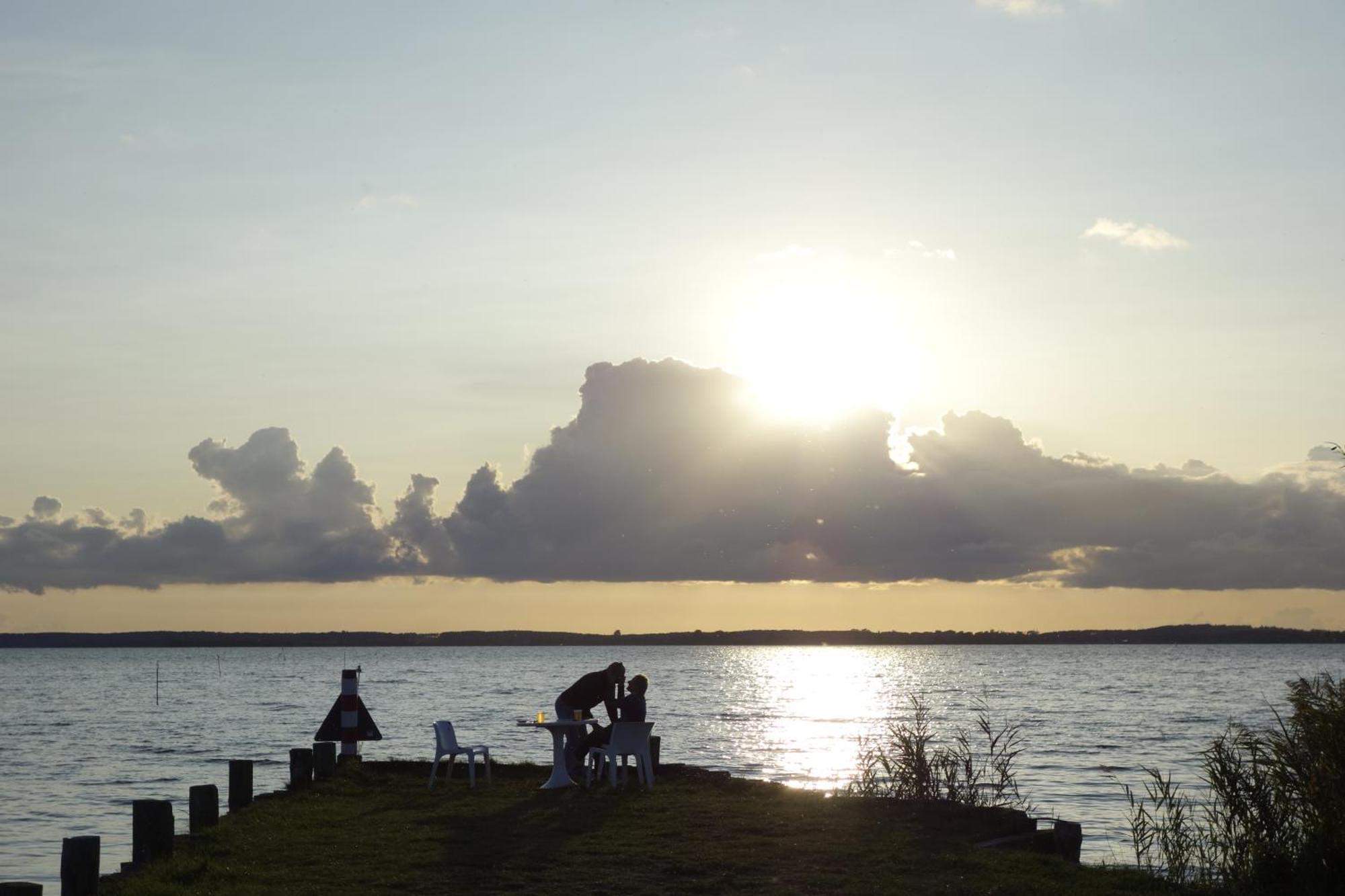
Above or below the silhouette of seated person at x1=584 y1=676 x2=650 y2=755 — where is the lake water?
below

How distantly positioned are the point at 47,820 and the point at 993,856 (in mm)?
22007

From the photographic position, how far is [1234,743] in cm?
1566

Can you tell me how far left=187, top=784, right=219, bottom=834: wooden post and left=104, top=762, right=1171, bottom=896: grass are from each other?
0.76 feet

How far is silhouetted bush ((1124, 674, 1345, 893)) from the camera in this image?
12977 mm

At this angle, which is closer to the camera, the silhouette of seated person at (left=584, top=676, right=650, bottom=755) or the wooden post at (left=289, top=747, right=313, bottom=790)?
the wooden post at (left=289, top=747, right=313, bottom=790)

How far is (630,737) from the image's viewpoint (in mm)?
19500

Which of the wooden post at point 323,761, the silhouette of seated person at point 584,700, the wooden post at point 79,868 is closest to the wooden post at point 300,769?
the wooden post at point 323,761

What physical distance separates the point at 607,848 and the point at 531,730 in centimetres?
3862

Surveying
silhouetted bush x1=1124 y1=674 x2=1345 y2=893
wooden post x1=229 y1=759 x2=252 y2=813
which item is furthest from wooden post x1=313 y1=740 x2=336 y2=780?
silhouetted bush x1=1124 y1=674 x2=1345 y2=893

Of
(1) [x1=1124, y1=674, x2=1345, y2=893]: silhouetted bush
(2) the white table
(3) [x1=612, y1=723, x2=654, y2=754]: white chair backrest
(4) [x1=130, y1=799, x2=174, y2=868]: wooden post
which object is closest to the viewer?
(1) [x1=1124, y1=674, x2=1345, y2=893]: silhouetted bush

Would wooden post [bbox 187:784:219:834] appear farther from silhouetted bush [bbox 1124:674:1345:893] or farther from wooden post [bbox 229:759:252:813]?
silhouetted bush [bbox 1124:674:1345:893]

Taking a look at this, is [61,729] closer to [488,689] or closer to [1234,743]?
[488,689]

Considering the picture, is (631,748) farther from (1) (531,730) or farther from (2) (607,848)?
(1) (531,730)

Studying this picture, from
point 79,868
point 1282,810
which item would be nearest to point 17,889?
point 79,868
